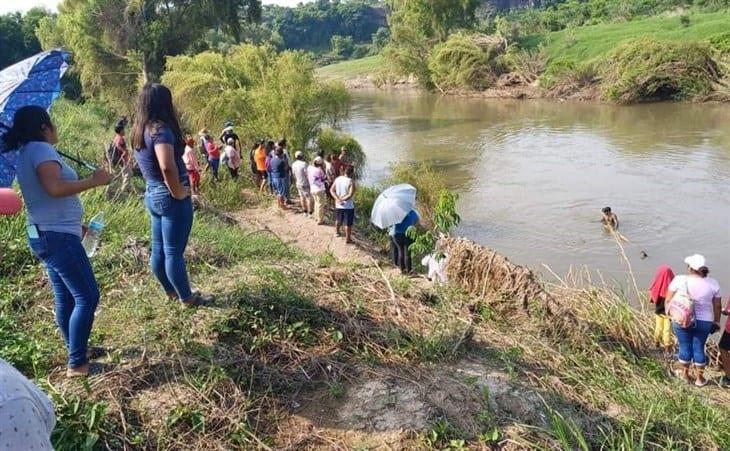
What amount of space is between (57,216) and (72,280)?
33 cm

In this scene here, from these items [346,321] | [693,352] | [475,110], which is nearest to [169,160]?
[346,321]

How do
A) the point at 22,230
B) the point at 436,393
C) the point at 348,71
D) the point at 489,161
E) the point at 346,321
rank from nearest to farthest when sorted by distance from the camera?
the point at 436,393 < the point at 346,321 < the point at 22,230 < the point at 489,161 < the point at 348,71

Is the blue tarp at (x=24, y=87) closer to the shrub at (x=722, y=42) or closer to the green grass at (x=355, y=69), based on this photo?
the shrub at (x=722, y=42)

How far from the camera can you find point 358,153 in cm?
1653

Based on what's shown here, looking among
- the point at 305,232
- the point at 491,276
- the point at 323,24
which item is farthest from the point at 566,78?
the point at 323,24

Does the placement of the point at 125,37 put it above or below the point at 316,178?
above

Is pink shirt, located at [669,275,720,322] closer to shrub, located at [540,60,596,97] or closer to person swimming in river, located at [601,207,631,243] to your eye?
person swimming in river, located at [601,207,631,243]

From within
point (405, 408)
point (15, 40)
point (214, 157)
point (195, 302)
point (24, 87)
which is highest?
point (15, 40)

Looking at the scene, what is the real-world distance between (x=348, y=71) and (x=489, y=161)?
146 ft

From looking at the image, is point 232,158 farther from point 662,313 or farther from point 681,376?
point 681,376

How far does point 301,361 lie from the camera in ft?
11.4

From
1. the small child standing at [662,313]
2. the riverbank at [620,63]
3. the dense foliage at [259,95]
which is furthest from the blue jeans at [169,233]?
the riverbank at [620,63]

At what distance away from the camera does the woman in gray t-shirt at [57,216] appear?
299 cm

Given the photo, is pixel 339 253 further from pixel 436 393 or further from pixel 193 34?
pixel 193 34
